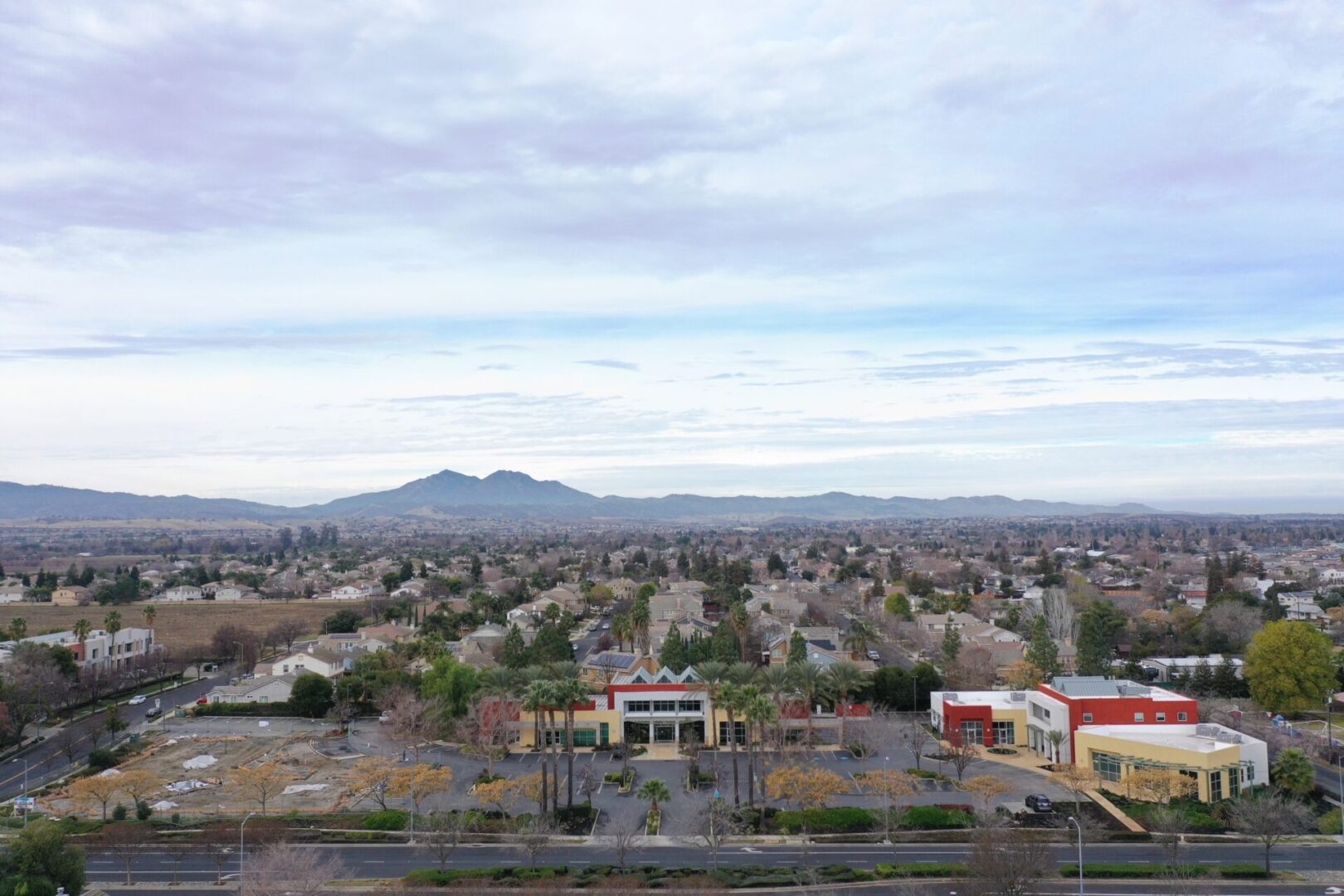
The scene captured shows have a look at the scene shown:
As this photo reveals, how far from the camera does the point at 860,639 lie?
230ft

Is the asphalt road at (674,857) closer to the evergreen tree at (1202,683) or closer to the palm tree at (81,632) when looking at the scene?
the evergreen tree at (1202,683)

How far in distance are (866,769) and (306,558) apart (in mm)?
166568

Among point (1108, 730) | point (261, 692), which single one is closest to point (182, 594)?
point (261, 692)

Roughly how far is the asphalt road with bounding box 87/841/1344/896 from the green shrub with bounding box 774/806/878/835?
1063mm

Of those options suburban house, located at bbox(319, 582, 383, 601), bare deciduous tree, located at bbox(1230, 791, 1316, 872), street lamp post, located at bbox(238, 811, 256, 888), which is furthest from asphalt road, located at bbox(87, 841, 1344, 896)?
suburban house, located at bbox(319, 582, 383, 601)

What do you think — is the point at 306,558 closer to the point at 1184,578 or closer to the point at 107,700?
the point at 107,700

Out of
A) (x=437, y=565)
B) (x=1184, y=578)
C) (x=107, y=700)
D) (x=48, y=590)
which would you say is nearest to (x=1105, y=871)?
(x=107, y=700)

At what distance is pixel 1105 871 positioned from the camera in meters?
30.6

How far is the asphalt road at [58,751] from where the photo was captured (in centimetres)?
4241

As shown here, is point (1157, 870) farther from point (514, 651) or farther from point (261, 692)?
point (261, 692)

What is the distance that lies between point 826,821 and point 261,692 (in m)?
38.0

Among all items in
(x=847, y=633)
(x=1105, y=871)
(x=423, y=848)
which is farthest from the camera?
(x=847, y=633)

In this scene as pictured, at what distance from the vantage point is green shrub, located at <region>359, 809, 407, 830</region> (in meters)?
35.7

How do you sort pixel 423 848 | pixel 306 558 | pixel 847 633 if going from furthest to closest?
pixel 306 558, pixel 847 633, pixel 423 848
